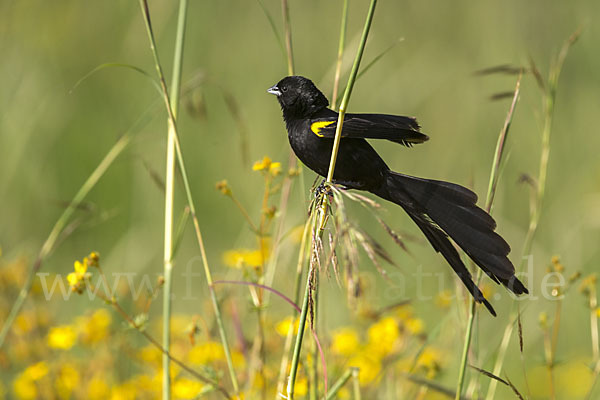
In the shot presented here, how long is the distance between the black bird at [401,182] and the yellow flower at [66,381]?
1.09m

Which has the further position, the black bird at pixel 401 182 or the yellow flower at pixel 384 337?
the yellow flower at pixel 384 337

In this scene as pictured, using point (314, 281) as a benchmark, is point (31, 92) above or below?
above

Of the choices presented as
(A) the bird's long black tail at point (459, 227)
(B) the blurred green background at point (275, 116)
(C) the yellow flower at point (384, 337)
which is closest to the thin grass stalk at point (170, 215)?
(A) the bird's long black tail at point (459, 227)

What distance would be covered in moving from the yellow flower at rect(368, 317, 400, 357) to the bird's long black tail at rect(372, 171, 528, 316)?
58cm

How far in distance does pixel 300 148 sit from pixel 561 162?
3.00 meters

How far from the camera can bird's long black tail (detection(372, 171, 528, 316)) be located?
1.36 m

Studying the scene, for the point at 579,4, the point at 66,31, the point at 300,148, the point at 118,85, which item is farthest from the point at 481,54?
the point at 300,148

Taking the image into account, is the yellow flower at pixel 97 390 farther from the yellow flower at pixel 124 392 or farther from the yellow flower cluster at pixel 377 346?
the yellow flower cluster at pixel 377 346

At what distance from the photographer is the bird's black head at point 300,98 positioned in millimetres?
1875

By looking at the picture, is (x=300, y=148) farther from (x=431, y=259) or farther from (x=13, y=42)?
(x=13, y=42)

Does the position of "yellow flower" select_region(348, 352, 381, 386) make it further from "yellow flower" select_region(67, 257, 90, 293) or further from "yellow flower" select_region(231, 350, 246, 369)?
"yellow flower" select_region(67, 257, 90, 293)

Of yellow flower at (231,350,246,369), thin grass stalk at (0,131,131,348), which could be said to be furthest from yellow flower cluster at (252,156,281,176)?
yellow flower at (231,350,246,369)

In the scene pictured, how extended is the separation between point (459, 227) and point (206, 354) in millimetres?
919

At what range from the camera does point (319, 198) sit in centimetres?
127
